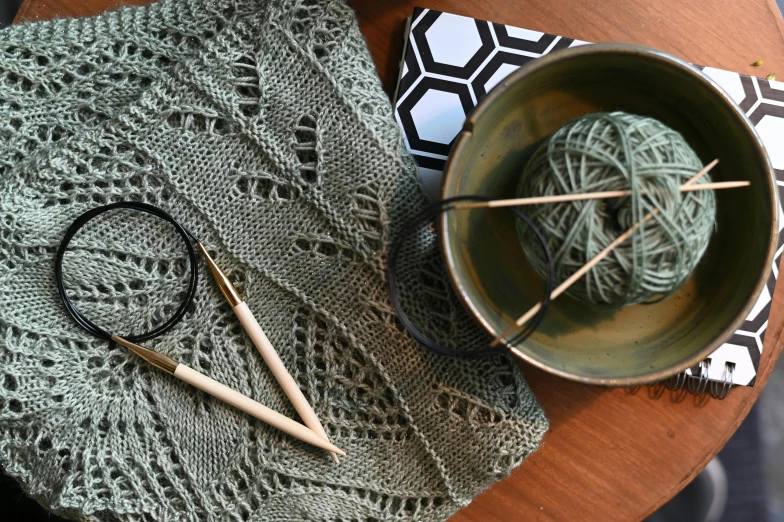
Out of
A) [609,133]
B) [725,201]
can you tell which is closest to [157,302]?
[609,133]

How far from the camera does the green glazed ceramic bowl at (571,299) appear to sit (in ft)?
1.60

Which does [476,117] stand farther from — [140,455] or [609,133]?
[140,455]

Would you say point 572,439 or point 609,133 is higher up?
point 609,133

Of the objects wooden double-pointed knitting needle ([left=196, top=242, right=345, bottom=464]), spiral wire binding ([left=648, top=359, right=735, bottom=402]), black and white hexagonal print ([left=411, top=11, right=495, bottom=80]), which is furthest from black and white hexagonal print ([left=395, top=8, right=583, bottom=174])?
spiral wire binding ([left=648, top=359, right=735, bottom=402])

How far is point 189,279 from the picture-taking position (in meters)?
0.59

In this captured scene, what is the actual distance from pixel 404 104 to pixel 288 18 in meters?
0.14

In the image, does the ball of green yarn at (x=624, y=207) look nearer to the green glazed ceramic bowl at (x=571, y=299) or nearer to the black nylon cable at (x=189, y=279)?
the green glazed ceramic bowl at (x=571, y=299)

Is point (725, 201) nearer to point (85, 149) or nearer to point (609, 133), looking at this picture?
point (609, 133)

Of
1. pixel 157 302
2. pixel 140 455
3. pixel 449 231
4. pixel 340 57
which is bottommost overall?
pixel 140 455

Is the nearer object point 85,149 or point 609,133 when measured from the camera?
point 609,133

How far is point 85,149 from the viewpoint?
1.92 ft

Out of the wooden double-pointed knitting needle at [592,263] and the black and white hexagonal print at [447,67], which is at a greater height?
the black and white hexagonal print at [447,67]

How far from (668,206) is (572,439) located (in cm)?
29

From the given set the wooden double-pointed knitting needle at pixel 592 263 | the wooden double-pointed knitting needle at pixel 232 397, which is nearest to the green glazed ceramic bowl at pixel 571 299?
the wooden double-pointed knitting needle at pixel 592 263
